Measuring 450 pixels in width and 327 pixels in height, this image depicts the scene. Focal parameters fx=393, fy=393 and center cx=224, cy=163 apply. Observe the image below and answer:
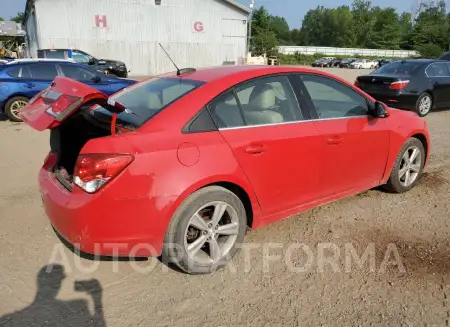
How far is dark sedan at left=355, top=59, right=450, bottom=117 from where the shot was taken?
965 centimetres

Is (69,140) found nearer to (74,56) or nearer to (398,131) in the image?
(398,131)

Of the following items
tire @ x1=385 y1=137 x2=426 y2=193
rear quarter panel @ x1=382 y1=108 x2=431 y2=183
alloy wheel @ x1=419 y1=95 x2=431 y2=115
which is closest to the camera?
rear quarter panel @ x1=382 y1=108 x2=431 y2=183

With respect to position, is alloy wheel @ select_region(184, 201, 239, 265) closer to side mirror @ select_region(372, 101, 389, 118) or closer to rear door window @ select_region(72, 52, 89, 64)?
side mirror @ select_region(372, 101, 389, 118)

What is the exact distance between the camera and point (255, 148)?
3.06 m

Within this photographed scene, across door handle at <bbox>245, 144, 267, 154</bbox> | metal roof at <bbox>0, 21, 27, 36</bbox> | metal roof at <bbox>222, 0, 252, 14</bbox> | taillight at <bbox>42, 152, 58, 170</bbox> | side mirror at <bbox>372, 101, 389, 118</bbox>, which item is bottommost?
taillight at <bbox>42, 152, 58, 170</bbox>

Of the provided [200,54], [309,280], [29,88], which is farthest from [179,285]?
[200,54]

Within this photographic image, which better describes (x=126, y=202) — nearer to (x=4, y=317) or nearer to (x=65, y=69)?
(x=4, y=317)

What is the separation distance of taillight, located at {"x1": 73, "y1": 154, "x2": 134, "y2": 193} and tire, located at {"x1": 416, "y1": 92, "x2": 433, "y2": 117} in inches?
366

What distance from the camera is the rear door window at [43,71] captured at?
384 inches

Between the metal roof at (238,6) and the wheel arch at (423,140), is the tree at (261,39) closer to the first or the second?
the metal roof at (238,6)

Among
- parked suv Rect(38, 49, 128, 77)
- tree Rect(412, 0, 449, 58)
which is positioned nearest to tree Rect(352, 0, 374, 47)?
tree Rect(412, 0, 449, 58)

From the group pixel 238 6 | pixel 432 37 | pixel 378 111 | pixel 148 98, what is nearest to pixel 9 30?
pixel 238 6

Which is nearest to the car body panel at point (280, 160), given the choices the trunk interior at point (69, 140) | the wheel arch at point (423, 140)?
the trunk interior at point (69, 140)

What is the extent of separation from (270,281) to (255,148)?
3.35 ft
